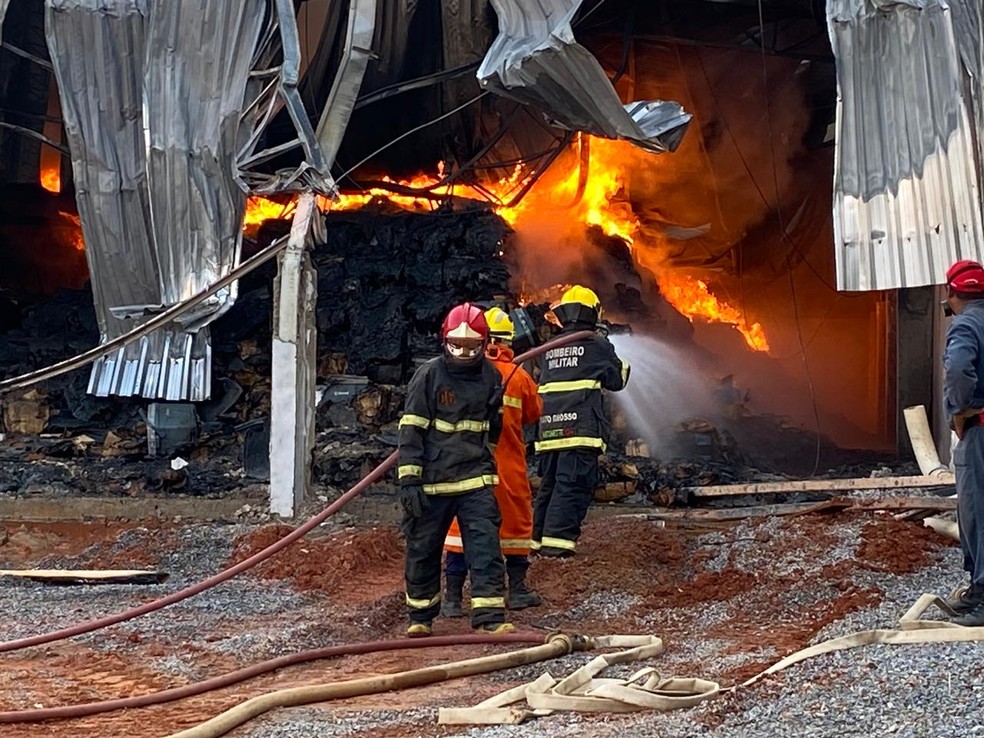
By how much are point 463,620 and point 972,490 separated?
283cm

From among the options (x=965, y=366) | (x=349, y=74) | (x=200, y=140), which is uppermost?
(x=349, y=74)

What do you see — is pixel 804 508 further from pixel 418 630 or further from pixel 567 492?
pixel 418 630

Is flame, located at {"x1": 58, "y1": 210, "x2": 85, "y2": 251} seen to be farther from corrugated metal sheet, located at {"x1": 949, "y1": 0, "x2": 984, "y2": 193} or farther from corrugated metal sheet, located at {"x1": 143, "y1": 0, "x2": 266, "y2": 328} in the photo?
corrugated metal sheet, located at {"x1": 949, "y1": 0, "x2": 984, "y2": 193}

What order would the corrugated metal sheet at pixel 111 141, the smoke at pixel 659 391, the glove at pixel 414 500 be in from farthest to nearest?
the smoke at pixel 659 391, the corrugated metal sheet at pixel 111 141, the glove at pixel 414 500

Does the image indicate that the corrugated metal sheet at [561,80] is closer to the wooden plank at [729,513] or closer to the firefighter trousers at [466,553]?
the wooden plank at [729,513]

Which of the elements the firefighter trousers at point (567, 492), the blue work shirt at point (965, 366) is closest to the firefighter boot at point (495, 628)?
the firefighter trousers at point (567, 492)

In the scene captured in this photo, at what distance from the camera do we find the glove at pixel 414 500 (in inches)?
235

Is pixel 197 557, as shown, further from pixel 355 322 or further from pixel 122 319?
pixel 355 322

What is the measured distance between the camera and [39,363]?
12.1 m

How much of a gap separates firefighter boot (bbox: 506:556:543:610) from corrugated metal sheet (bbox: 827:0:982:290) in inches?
129

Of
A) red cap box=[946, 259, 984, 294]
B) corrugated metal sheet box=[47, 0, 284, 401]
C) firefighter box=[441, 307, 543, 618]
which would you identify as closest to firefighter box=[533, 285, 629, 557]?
firefighter box=[441, 307, 543, 618]

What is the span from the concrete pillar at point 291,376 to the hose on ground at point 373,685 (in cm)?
381

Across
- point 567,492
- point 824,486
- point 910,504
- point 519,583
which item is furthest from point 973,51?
point 519,583

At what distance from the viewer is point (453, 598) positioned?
21.8 feet
